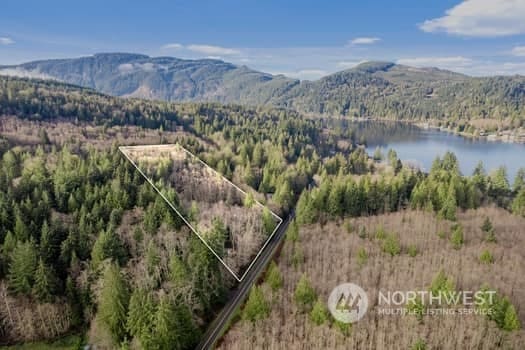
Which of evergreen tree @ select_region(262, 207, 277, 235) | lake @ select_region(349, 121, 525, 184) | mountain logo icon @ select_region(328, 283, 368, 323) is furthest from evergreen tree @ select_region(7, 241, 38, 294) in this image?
lake @ select_region(349, 121, 525, 184)

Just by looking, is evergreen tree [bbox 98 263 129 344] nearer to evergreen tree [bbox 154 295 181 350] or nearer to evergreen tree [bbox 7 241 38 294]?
evergreen tree [bbox 154 295 181 350]

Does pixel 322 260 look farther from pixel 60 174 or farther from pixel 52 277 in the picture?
pixel 60 174

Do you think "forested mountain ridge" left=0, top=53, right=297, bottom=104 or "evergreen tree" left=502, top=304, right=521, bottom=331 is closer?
"evergreen tree" left=502, top=304, right=521, bottom=331

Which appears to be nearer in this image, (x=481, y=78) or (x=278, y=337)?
(x=278, y=337)

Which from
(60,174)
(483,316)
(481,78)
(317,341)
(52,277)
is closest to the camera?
(317,341)

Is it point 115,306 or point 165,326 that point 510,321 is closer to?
point 165,326

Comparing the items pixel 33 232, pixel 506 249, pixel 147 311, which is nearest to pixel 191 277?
pixel 147 311
